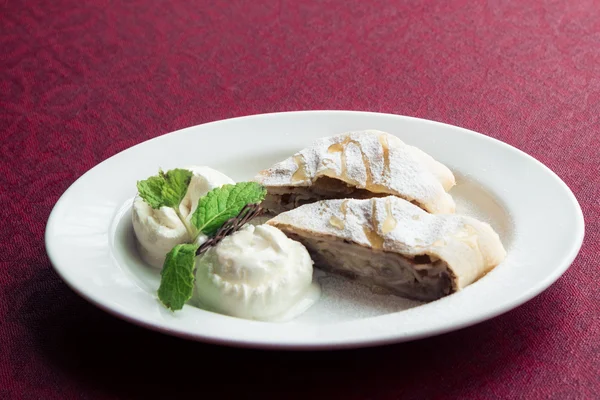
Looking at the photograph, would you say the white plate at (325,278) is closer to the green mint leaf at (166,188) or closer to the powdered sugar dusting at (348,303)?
the powdered sugar dusting at (348,303)

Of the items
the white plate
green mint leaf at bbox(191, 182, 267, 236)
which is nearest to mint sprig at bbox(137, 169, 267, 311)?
green mint leaf at bbox(191, 182, 267, 236)

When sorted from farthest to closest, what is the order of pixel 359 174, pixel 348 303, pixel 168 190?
pixel 359 174, pixel 168 190, pixel 348 303

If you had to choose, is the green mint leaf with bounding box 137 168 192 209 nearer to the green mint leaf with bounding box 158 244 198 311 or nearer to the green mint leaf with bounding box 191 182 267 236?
the green mint leaf with bounding box 191 182 267 236

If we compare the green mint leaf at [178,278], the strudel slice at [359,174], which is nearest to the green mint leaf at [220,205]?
Result: the green mint leaf at [178,278]

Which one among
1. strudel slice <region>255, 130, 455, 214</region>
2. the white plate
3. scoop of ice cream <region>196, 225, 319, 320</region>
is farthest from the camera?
strudel slice <region>255, 130, 455, 214</region>

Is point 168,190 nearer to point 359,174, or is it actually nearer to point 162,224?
point 162,224

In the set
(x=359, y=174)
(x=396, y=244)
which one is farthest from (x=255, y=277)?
(x=359, y=174)
